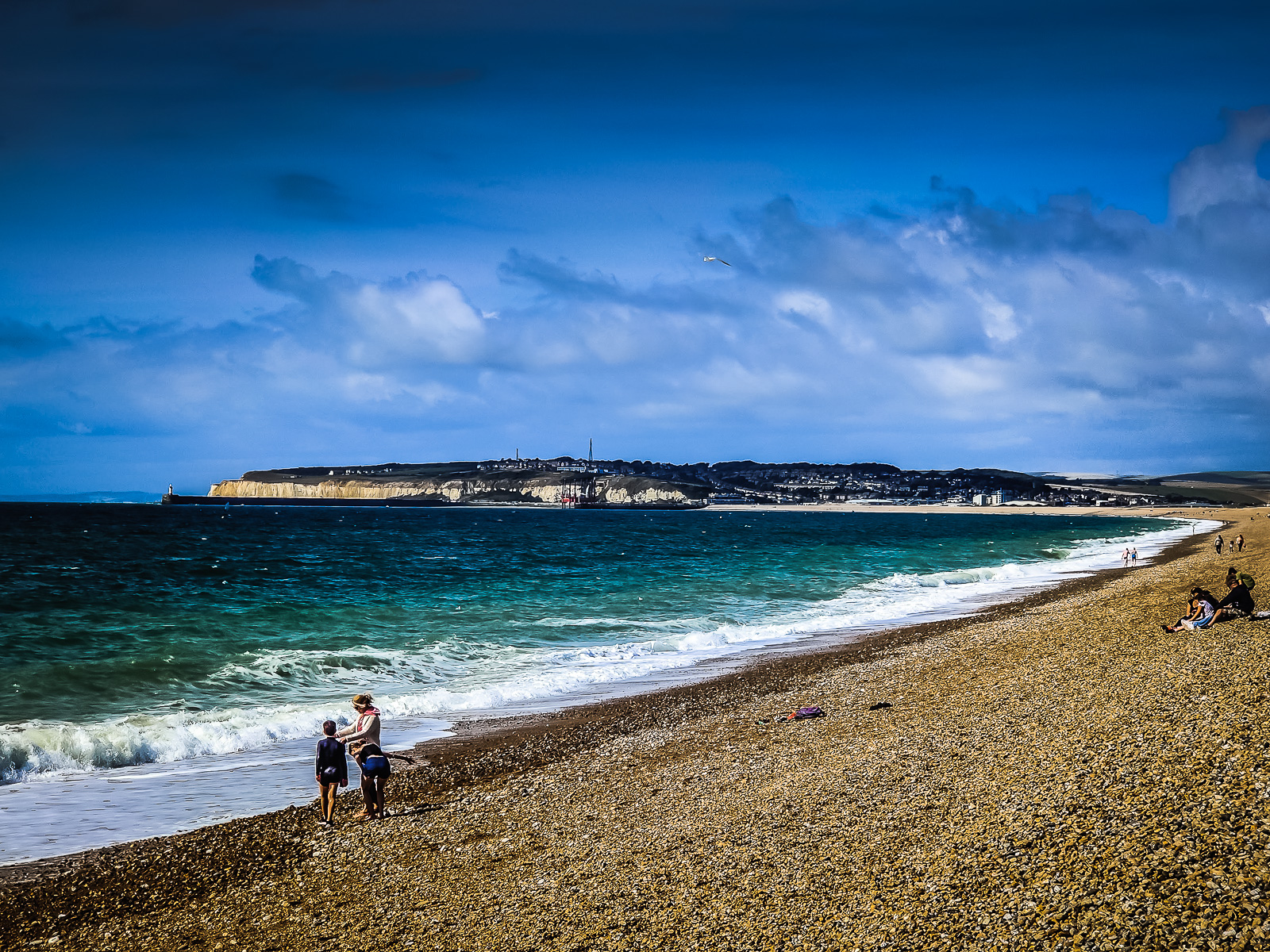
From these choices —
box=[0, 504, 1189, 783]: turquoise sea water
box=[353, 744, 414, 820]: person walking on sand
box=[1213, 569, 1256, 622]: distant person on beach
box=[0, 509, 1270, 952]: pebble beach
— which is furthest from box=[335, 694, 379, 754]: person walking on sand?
box=[1213, 569, 1256, 622]: distant person on beach

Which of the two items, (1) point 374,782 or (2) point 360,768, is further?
(2) point 360,768

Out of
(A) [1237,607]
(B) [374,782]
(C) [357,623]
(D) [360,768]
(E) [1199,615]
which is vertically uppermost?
(A) [1237,607]

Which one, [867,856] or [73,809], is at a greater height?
[867,856]

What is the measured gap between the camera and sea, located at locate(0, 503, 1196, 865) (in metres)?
11.3

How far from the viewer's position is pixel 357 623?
24.7 metres

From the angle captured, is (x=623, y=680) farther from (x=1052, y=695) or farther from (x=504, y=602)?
(x=504, y=602)

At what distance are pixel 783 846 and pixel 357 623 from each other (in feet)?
65.9

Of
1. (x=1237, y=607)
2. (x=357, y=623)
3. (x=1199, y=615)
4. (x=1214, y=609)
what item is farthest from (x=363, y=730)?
(x=1237, y=607)

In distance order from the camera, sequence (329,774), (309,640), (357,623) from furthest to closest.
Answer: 1. (357,623)
2. (309,640)
3. (329,774)

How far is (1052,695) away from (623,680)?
8.69 metres

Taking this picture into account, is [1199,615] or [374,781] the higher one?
[1199,615]

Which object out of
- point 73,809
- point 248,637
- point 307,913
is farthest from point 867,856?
point 248,637

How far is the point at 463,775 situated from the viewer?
10.6 m

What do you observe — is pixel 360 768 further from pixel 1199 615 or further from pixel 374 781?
pixel 1199 615
